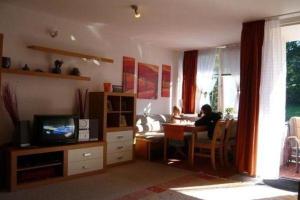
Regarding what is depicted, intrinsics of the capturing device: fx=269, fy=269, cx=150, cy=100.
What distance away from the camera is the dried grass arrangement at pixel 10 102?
3789 mm

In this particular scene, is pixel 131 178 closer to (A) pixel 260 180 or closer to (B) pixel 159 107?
(A) pixel 260 180

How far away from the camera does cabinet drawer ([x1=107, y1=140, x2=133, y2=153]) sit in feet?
15.3

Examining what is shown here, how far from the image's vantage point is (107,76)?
5.25 m

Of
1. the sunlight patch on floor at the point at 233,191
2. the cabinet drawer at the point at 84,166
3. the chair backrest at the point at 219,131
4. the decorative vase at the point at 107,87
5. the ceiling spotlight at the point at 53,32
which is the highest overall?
the ceiling spotlight at the point at 53,32

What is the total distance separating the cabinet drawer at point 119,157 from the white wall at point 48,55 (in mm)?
1066

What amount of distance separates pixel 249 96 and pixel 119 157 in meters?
2.44

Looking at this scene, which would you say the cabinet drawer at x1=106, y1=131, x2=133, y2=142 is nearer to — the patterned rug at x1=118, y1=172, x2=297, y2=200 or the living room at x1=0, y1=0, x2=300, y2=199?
the living room at x1=0, y1=0, x2=300, y2=199

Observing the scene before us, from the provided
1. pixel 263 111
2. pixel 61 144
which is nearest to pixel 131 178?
pixel 61 144

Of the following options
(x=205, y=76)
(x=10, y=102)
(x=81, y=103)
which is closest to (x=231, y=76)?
(x=205, y=76)

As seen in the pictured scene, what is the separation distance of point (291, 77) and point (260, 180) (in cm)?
341

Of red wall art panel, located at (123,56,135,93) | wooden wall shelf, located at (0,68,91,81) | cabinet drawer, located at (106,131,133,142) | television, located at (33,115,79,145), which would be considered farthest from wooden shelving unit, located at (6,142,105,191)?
red wall art panel, located at (123,56,135,93)

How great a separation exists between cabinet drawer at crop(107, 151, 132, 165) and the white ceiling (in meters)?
2.28

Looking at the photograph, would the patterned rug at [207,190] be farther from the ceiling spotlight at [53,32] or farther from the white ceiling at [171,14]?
the ceiling spotlight at [53,32]

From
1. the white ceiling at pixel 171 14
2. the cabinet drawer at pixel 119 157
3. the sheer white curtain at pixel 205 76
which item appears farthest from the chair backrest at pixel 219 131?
the sheer white curtain at pixel 205 76
